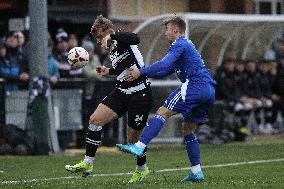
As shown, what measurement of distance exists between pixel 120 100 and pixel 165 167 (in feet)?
10.2

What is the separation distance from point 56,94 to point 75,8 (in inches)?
254

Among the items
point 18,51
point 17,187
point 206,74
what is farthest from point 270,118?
point 17,187

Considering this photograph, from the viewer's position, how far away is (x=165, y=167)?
16.6 m

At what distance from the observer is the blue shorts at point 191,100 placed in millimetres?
13531

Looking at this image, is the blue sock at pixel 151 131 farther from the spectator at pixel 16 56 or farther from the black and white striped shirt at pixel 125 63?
the spectator at pixel 16 56

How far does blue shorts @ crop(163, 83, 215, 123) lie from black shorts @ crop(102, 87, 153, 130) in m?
0.34

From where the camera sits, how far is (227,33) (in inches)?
982

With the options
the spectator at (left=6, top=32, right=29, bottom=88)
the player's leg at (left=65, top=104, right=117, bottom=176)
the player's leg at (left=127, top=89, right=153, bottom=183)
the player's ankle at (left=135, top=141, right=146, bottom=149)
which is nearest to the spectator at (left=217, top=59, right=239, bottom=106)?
the spectator at (left=6, top=32, right=29, bottom=88)

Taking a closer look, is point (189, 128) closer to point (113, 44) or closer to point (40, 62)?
point (113, 44)

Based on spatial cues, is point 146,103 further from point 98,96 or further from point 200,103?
point 98,96

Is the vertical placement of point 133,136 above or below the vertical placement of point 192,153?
above

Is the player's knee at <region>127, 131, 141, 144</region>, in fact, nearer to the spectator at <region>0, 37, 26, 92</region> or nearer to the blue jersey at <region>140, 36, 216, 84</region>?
the blue jersey at <region>140, 36, 216, 84</region>

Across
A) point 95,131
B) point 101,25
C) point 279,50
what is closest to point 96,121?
point 95,131

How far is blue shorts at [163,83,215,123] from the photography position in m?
13.5
